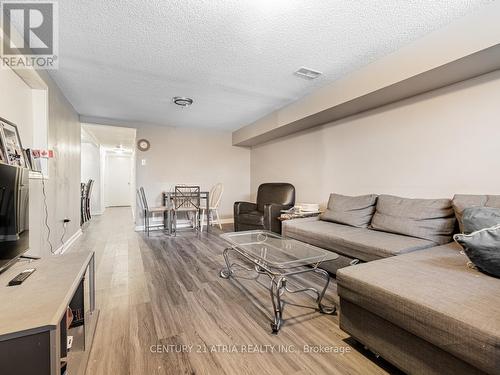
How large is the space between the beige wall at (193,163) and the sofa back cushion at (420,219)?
3.76 m

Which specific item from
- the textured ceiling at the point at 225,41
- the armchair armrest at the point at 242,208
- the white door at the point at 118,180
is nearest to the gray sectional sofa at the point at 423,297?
the textured ceiling at the point at 225,41

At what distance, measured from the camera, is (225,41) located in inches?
79.8

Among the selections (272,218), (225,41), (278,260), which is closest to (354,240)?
(278,260)

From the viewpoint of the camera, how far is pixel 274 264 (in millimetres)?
1716

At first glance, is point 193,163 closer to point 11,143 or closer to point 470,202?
point 11,143

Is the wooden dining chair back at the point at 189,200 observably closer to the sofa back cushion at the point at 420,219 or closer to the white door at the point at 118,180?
the sofa back cushion at the point at 420,219

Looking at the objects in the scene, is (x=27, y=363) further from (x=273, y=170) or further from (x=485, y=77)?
(x=273, y=170)

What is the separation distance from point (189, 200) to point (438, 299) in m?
4.41

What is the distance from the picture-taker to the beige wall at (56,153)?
2.06 metres

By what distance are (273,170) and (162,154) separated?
240 cm

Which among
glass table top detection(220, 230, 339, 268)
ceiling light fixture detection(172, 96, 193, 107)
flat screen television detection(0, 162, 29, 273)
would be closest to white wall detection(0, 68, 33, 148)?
flat screen television detection(0, 162, 29, 273)

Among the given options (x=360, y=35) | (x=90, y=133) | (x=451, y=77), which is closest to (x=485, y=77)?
(x=451, y=77)

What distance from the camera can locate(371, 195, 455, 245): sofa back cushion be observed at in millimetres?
2072

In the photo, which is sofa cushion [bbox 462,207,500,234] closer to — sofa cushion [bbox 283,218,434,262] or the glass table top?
sofa cushion [bbox 283,218,434,262]
